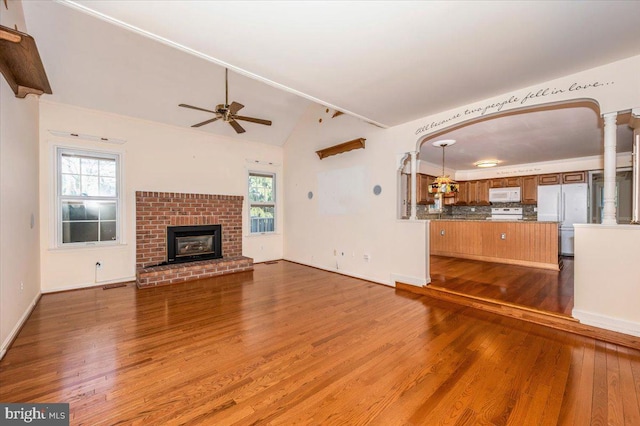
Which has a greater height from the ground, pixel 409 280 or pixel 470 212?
pixel 470 212

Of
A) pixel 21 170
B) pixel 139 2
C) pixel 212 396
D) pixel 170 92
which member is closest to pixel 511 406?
pixel 212 396

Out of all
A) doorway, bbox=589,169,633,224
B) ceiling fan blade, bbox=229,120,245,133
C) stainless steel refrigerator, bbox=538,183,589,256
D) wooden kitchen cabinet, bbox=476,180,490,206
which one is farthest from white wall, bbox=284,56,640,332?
ceiling fan blade, bbox=229,120,245,133

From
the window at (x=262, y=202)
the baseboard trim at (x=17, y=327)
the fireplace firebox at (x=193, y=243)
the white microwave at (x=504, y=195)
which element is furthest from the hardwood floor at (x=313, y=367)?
the white microwave at (x=504, y=195)

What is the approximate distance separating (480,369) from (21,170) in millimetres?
5064

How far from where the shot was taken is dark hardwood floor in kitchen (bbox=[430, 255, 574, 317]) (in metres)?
3.40

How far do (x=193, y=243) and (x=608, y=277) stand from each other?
6173 mm

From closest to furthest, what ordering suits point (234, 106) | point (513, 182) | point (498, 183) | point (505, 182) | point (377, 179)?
point (234, 106) → point (377, 179) → point (513, 182) → point (505, 182) → point (498, 183)

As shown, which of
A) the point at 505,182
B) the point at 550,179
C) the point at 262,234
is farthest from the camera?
the point at 505,182

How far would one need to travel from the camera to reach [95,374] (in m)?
2.07

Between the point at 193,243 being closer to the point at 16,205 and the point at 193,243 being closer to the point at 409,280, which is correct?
the point at 16,205

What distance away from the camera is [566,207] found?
264 inches

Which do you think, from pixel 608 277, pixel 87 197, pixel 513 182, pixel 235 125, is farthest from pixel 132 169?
pixel 513 182

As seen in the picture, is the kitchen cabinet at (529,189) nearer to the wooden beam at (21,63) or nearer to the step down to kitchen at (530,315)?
the step down to kitchen at (530,315)

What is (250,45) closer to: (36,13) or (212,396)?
(212,396)
